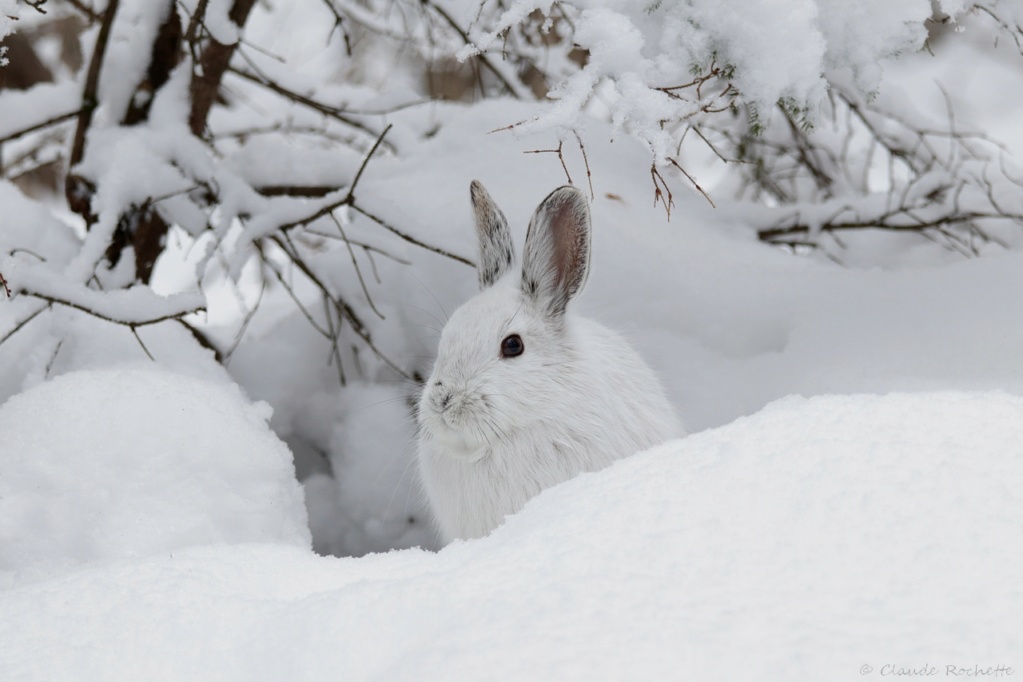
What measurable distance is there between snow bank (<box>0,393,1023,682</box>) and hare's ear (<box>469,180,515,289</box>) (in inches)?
49.6

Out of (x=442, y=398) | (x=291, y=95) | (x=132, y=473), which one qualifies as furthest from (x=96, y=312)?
(x=291, y=95)

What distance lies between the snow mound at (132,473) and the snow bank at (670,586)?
401 mm

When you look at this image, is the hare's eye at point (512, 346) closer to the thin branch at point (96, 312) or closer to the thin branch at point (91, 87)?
the thin branch at point (96, 312)

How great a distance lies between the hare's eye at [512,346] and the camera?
2559mm

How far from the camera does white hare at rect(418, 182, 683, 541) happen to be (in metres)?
2.44

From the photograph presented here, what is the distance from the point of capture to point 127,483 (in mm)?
2230

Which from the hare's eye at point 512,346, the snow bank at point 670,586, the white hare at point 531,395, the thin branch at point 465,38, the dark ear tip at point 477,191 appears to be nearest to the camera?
the snow bank at point 670,586

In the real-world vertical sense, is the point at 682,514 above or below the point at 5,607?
above

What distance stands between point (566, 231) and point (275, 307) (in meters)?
2.32

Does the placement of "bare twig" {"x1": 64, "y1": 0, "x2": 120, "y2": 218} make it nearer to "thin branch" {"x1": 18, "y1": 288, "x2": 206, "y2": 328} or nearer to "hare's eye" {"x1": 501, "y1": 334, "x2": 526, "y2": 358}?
"thin branch" {"x1": 18, "y1": 288, "x2": 206, "y2": 328}

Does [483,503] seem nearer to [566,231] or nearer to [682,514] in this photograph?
[566,231]

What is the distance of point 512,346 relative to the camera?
257 cm

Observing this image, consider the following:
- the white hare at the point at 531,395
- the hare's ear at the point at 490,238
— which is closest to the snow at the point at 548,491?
the hare's ear at the point at 490,238

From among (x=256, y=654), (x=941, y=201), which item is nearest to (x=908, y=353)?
(x=941, y=201)
